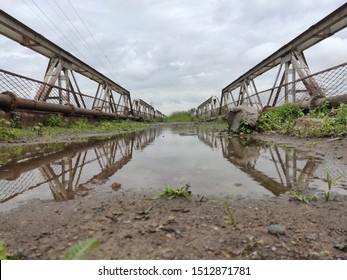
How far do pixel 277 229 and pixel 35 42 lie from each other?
355 inches

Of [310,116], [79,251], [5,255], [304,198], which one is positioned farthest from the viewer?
[310,116]

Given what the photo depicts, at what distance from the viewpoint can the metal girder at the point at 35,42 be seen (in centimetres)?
697

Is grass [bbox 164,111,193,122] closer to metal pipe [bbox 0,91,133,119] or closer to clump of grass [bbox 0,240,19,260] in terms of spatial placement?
metal pipe [bbox 0,91,133,119]

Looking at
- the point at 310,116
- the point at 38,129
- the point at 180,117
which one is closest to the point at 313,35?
the point at 310,116

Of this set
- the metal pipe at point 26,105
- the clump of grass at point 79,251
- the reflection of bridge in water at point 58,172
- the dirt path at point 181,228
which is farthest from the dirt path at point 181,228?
the metal pipe at point 26,105

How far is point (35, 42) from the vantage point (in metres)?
8.21

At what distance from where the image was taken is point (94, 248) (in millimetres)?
1153

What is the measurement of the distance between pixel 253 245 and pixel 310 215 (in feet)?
1.83

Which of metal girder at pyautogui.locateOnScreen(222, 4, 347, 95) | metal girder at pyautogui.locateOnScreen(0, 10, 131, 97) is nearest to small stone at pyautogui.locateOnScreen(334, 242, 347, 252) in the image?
metal girder at pyautogui.locateOnScreen(222, 4, 347, 95)

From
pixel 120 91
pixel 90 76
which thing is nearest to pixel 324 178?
pixel 90 76

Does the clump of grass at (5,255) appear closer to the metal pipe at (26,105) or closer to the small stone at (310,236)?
the small stone at (310,236)

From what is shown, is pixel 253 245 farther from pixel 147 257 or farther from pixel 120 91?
pixel 120 91

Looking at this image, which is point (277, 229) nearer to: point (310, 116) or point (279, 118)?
point (310, 116)

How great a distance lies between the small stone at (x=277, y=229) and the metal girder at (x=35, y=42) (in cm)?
780
